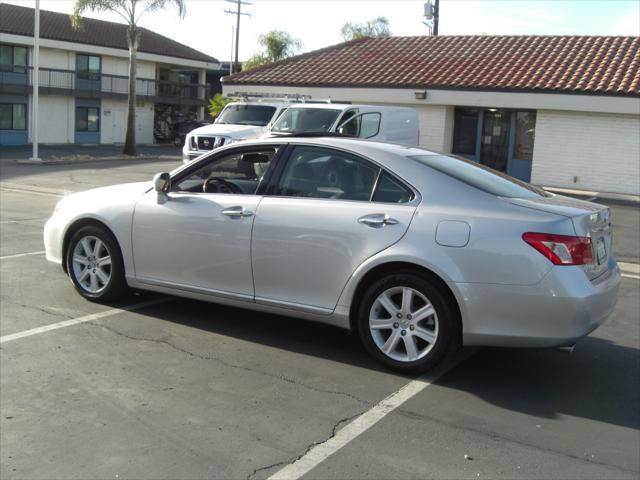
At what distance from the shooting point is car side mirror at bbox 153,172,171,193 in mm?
6066

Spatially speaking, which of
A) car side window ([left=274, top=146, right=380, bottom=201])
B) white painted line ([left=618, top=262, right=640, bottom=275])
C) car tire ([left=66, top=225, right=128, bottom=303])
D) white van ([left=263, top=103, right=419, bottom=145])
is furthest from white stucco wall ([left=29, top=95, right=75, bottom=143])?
car side window ([left=274, top=146, right=380, bottom=201])

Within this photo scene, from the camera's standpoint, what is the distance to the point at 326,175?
5566 mm

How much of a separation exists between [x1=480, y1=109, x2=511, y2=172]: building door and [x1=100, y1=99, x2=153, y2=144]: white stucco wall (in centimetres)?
2714

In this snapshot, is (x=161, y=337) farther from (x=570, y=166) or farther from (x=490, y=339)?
(x=570, y=166)

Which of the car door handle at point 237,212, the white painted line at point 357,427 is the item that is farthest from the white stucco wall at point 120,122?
the white painted line at point 357,427

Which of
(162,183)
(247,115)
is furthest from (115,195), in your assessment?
(247,115)

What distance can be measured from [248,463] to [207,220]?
2539mm

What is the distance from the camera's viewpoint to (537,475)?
370 cm

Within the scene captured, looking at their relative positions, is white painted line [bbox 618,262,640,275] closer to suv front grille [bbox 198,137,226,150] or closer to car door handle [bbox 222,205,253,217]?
car door handle [bbox 222,205,253,217]

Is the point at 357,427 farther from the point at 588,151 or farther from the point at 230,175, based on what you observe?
the point at 588,151

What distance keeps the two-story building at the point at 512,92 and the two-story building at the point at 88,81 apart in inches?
638

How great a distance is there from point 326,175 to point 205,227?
1084mm


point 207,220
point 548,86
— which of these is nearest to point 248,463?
point 207,220

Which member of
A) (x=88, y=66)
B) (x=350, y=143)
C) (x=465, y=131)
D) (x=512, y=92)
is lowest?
(x=350, y=143)
